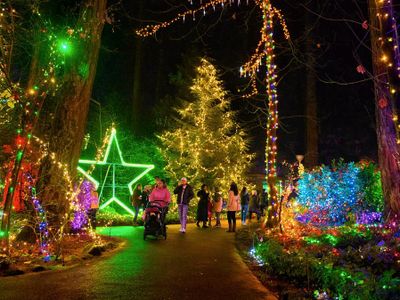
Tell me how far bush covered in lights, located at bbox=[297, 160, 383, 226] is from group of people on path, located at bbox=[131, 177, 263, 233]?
3.01 meters

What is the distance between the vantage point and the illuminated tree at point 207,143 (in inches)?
1006

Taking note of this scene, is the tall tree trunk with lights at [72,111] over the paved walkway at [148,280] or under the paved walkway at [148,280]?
over

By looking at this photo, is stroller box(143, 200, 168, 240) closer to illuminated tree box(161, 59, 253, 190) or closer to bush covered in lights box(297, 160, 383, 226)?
bush covered in lights box(297, 160, 383, 226)

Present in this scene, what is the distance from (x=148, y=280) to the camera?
22.7 ft

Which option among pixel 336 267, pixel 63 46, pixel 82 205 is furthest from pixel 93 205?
pixel 336 267

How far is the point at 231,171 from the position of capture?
2602cm

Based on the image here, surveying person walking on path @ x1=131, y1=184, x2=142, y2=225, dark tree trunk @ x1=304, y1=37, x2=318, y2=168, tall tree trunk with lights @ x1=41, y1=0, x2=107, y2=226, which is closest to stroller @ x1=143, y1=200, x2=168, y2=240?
tall tree trunk with lights @ x1=41, y1=0, x2=107, y2=226

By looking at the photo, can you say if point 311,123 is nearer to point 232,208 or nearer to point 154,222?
point 232,208

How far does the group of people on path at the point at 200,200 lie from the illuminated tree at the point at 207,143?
3431mm

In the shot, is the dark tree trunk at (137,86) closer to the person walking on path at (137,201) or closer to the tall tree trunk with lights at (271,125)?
the person walking on path at (137,201)

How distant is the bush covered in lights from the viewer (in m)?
15.6

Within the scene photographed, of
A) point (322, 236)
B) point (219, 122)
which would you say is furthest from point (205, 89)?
point (322, 236)

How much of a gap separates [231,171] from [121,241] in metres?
14.5

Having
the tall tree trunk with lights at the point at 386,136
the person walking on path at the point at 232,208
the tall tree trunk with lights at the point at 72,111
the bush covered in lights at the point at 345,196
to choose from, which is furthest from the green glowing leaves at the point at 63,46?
the bush covered in lights at the point at 345,196
